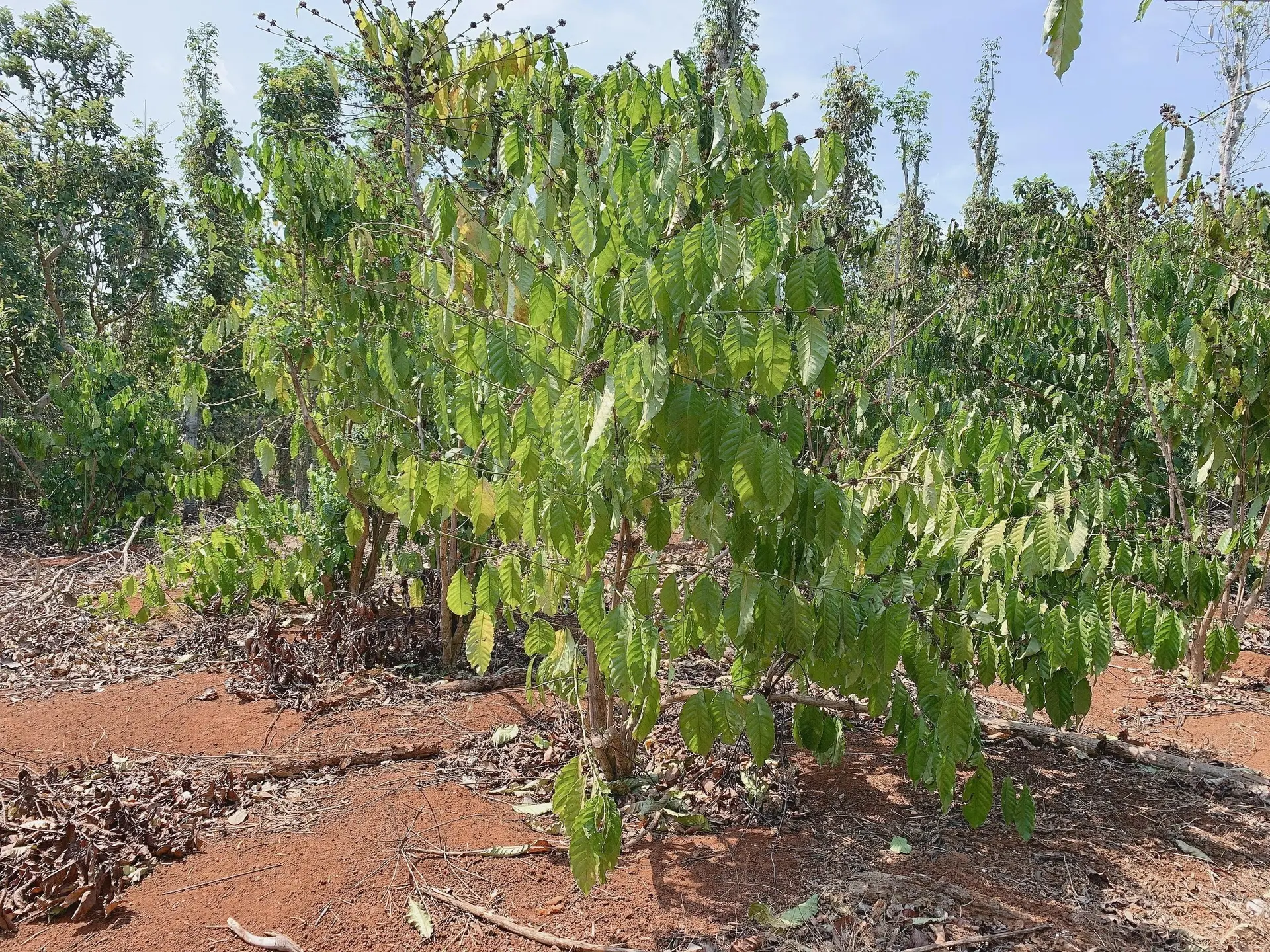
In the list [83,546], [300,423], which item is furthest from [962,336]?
[83,546]

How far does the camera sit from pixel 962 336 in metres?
7.18

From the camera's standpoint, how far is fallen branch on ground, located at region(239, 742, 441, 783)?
324cm

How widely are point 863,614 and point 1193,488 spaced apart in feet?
14.6

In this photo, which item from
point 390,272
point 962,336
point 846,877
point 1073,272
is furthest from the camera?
point 962,336

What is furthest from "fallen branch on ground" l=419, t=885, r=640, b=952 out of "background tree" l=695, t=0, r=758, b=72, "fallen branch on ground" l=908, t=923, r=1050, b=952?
"background tree" l=695, t=0, r=758, b=72

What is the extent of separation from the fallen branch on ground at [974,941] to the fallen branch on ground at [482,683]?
8.84ft

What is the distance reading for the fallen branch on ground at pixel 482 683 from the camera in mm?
4441

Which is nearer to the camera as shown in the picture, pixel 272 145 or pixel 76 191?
pixel 272 145

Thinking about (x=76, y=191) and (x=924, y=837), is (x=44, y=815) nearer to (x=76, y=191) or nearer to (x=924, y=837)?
(x=924, y=837)

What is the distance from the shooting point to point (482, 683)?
4.52m

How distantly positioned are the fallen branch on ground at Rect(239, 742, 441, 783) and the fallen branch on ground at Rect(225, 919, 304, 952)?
3.67 feet

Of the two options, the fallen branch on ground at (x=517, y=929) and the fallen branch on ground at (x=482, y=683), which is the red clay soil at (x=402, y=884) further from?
the fallen branch on ground at (x=482, y=683)

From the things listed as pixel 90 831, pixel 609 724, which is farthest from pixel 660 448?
pixel 90 831

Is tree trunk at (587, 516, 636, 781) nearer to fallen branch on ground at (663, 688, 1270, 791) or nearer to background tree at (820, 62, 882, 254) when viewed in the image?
fallen branch on ground at (663, 688, 1270, 791)
